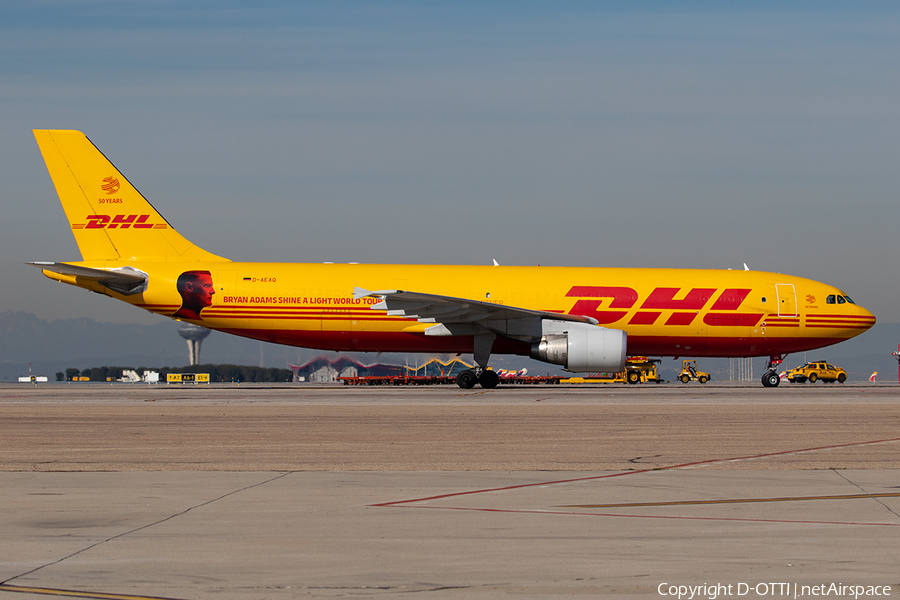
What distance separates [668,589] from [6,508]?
655 cm

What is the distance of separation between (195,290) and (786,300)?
24.6 metres

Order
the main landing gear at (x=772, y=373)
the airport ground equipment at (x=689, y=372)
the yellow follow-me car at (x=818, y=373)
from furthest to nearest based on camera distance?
the airport ground equipment at (x=689, y=372)
the yellow follow-me car at (x=818, y=373)
the main landing gear at (x=772, y=373)

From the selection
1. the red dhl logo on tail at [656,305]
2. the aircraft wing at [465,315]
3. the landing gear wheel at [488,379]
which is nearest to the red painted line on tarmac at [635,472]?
the aircraft wing at [465,315]

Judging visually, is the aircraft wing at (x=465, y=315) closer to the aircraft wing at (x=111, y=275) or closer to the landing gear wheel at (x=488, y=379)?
the landing gear wheel at (x=488, y=379)

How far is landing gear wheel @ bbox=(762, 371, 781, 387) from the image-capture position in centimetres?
3684

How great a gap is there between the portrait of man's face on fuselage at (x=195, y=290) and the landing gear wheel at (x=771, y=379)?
24190mm

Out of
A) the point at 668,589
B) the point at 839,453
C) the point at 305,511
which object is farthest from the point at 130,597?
the point at 839,453

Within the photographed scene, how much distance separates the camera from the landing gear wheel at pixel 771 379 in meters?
36.8

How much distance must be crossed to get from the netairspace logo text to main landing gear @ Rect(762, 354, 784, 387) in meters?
33.2

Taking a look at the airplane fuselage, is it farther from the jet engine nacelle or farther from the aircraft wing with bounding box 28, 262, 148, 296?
the jet engine nacelle

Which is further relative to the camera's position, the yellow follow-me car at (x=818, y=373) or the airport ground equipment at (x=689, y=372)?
the airport ground equipment at (x=689, y=372)

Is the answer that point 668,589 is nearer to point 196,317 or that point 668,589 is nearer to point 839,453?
point 839,453

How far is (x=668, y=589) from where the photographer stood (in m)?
5.57

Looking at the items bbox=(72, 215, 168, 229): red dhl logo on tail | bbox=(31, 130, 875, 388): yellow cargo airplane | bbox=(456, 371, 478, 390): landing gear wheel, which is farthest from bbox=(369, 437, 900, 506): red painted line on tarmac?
bbox=(72, 215, 168, 229): red dhl logo on tail
